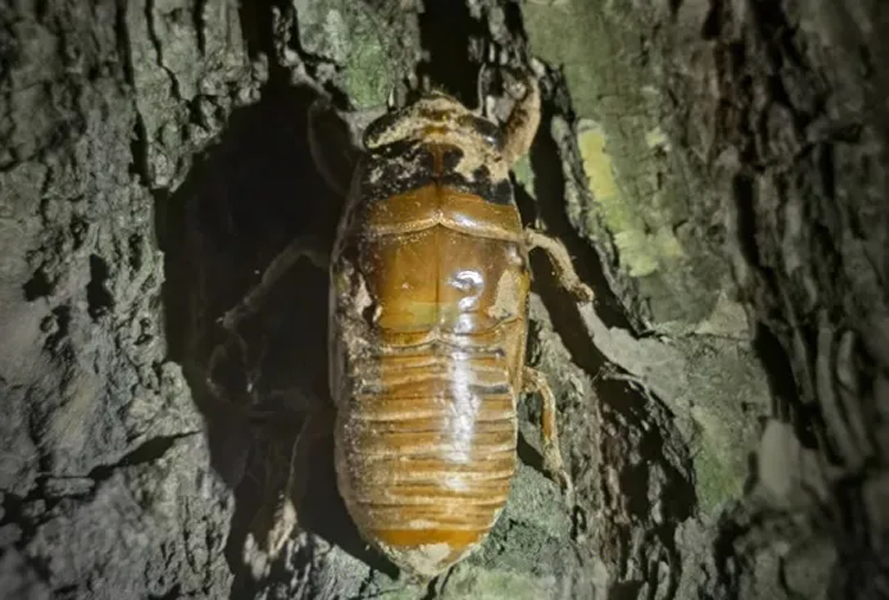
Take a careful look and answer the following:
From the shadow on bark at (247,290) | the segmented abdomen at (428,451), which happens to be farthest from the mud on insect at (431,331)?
the shadow on bark at (247,290)

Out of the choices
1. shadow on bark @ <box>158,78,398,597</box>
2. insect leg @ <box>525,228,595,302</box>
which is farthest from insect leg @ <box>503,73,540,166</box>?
shadow on bark @ <box>158,78,398,597</box>

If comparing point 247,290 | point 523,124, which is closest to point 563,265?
point 523,124

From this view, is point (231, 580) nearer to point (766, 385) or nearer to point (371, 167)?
point (371, 167)

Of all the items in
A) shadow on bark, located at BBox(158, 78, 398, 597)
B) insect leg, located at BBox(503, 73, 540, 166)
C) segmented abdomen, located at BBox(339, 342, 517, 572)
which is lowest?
segmented abdomen, located at BBox(339, 342, 517, 572)

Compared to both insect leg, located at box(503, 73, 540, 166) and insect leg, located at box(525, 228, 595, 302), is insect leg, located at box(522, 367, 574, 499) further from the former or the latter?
insect leg, located at box(503, 73, 540, 166)

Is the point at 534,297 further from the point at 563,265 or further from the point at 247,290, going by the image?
the point at 247,290

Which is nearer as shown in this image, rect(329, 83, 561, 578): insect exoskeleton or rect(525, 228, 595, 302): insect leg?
rect(329, 83, 561, 578): insect exoskeleton
